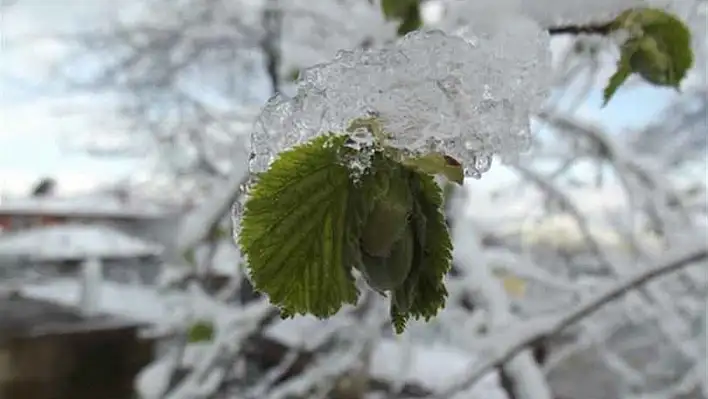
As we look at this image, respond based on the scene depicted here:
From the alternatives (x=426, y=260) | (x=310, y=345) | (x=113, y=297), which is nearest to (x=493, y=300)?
(x=310, y=345)

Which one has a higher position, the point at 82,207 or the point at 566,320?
the point at 566,320

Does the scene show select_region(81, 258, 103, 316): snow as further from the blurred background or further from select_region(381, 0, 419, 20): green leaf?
select_region(381, 0, 419, 20): green leaf

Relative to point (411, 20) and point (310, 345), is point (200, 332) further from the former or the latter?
point (411, 20)

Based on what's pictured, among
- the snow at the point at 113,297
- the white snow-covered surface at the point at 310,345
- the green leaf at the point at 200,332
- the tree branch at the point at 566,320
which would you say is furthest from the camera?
the snow at the point at 113,297

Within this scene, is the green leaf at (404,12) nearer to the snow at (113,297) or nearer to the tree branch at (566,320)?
the tree branch at (566,320)

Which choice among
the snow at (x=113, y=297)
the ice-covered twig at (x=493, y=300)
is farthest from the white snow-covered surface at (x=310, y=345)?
the ice-covered twig at (x=493, y=300)

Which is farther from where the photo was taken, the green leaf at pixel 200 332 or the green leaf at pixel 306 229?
the green leaf at pixel 200 332

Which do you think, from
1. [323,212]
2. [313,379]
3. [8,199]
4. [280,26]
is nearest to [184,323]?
[313,379]

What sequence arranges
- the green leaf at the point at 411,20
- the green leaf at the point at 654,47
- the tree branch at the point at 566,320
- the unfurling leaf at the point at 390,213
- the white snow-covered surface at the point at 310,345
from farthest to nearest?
the white snow-covered surface at the point at 310,345
the tree branch at the point at 566,320
the green leaf at the point at 411,20
the green leaf at the point at 654,47
the unfurling leaf at the point at 390,213
